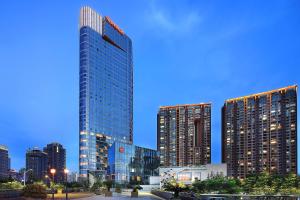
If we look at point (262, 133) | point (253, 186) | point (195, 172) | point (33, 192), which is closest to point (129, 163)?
point (195, 172)

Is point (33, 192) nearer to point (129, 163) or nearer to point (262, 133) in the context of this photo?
point (129, 163)

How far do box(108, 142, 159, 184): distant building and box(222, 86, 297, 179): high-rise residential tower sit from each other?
135 feet

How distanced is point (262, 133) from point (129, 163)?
65.9 metres

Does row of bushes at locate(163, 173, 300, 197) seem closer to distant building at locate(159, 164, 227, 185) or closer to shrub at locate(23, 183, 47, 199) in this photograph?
shrub at locate(23, 183, 47, 199)

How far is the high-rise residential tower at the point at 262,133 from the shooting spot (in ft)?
527

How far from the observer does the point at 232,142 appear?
18038 cm

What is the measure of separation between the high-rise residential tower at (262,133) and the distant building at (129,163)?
41.2 m

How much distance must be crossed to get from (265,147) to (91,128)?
294ft

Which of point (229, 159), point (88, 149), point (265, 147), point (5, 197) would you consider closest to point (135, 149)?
point (88, 149)

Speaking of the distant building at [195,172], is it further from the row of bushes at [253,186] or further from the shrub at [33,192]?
the shrub at [33,192]

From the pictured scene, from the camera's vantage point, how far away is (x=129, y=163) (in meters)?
168

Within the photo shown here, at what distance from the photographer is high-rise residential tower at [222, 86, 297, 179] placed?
16062 centimetres

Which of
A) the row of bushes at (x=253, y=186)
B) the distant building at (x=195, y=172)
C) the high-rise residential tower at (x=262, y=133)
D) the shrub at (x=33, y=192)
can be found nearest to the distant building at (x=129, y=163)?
the high-rise residential tower at (x=262, y=133)

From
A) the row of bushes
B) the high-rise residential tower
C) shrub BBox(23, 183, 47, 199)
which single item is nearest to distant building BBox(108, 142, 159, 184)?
the high-rise residential tower
